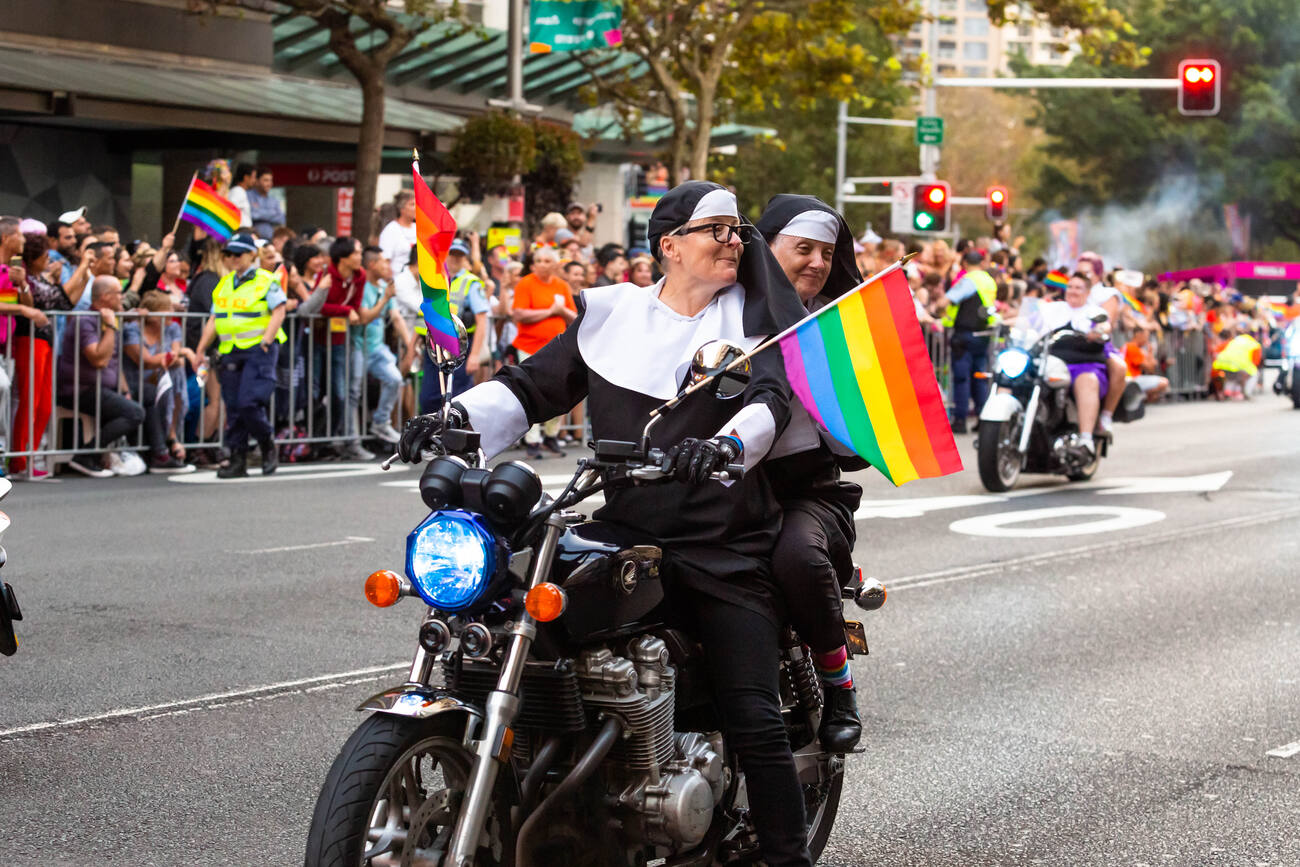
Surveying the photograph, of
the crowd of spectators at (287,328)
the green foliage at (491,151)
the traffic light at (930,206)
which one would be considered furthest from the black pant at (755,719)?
the traffic light at (930,206)

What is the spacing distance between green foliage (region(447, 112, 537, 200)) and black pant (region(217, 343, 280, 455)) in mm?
11007

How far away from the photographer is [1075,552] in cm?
1112

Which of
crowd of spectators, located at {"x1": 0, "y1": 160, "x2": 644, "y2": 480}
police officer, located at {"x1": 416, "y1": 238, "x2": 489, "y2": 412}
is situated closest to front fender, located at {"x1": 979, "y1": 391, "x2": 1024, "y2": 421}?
crowd of spectators, located at {"x1": 0, "y1": 160, "x2": 644, "y2": 480}

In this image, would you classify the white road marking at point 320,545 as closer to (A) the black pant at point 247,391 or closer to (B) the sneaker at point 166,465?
(A) the black pant at point 247,391

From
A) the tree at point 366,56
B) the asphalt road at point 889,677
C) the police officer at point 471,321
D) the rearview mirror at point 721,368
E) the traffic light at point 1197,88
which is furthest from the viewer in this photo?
the traffic light at point 1197,88

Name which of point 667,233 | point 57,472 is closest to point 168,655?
point 667,233

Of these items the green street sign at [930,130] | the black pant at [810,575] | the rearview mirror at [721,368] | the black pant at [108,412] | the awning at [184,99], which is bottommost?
the black pant at [810,575]

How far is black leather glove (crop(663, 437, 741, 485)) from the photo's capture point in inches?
151

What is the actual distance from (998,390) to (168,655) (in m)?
8.63

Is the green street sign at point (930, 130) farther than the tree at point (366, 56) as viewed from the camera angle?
Yes

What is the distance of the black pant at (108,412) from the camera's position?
14359 mm

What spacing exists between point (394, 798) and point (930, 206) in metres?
27.2

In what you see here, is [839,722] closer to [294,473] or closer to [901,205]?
[294,473]

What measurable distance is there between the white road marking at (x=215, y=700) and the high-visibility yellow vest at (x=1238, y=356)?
24001 mm
